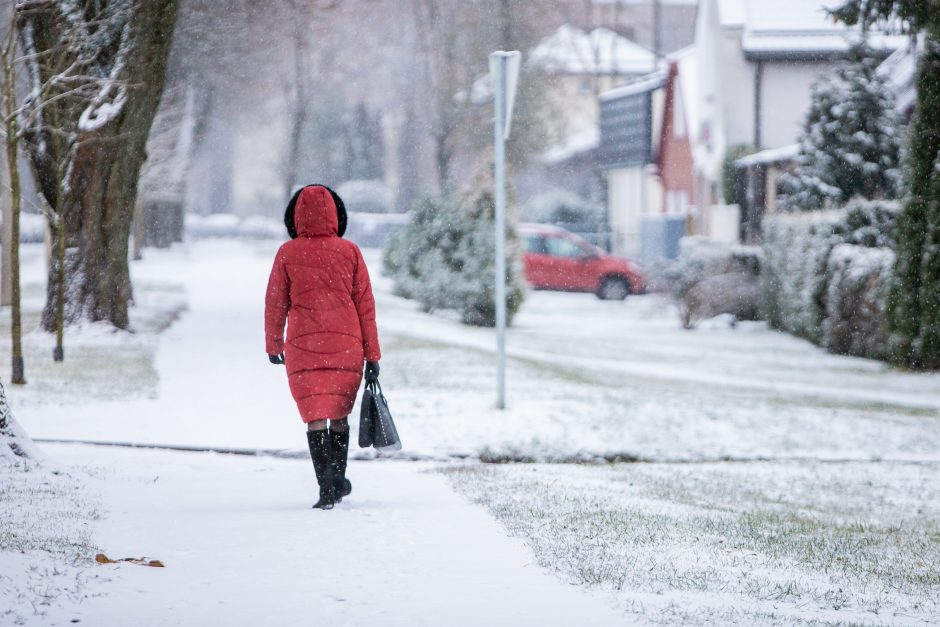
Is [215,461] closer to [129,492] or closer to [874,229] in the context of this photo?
[129,492]

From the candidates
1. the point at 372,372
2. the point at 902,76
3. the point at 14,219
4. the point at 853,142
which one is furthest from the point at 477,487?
the point at 902,76

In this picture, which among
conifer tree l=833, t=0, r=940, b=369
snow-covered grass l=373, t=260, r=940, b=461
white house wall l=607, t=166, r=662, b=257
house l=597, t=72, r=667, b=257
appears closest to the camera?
snow-covered grass l=373, t=260, r=940, b=461

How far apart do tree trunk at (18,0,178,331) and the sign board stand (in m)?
35.5

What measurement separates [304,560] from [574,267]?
28.9m

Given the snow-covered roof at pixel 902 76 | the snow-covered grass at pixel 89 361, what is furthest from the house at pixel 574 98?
the snow-covered grass at pixel 89 361


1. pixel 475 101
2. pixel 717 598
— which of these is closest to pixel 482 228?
pixel 717 598

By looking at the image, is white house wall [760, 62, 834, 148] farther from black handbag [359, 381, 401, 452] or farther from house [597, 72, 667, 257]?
black handbag [359, 381, 401, 452]

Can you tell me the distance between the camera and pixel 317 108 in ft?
248

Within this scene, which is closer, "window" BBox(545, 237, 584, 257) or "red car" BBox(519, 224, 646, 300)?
"red car" BBox(519, 224, 646, 300)

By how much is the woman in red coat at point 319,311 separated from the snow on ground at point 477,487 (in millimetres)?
663

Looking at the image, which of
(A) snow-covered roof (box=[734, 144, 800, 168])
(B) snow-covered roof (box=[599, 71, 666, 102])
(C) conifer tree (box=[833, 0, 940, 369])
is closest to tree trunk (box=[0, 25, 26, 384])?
(C) conifer tree (box=[833, 0, 940, 369])

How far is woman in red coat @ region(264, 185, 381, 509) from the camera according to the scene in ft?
23.3

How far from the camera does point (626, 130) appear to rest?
5400cm

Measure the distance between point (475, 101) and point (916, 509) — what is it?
1556 inches
